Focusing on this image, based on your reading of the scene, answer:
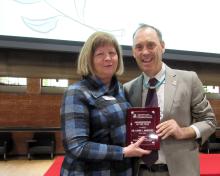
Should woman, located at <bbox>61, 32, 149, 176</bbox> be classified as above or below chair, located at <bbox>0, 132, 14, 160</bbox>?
above

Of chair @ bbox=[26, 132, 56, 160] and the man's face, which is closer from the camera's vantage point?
the man's face

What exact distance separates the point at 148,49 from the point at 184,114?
0.43 m

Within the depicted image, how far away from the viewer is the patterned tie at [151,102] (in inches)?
67.8

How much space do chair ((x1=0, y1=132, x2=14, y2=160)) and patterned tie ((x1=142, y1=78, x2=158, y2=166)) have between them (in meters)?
8.67

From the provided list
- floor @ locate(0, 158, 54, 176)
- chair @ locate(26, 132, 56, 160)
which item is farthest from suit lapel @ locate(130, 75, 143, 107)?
chair @ locate(26, 132, 56, 160)

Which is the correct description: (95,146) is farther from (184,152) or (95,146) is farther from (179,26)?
(179,26)

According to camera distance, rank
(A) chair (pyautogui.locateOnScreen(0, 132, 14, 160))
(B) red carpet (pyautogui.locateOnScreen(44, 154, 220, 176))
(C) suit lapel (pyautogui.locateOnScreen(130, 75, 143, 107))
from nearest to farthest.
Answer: (C) suit lapel (pyautogui.locateOnScreen(130, 75, 143, 107)), (B) red carpet (pyautogui.locateOnScreen(44, 154, 220, 176)), (A) chair (pyautogui.locateOnScreen(0, 132, 14, 160))

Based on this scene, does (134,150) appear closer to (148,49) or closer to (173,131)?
(173,131)

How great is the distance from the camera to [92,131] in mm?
1615

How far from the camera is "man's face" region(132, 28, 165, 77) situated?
1.86 m

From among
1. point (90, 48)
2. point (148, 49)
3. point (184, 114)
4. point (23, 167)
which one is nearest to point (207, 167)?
point (184, 114)

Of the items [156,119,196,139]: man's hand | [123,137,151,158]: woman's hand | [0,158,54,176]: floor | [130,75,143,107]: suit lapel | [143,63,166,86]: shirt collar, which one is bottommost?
[0,158,54,176]: floor

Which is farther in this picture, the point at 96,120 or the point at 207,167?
the point at 207,167

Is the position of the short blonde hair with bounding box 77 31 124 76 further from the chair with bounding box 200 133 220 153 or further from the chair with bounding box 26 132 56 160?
the chair with bounding box 200 133 220 153
